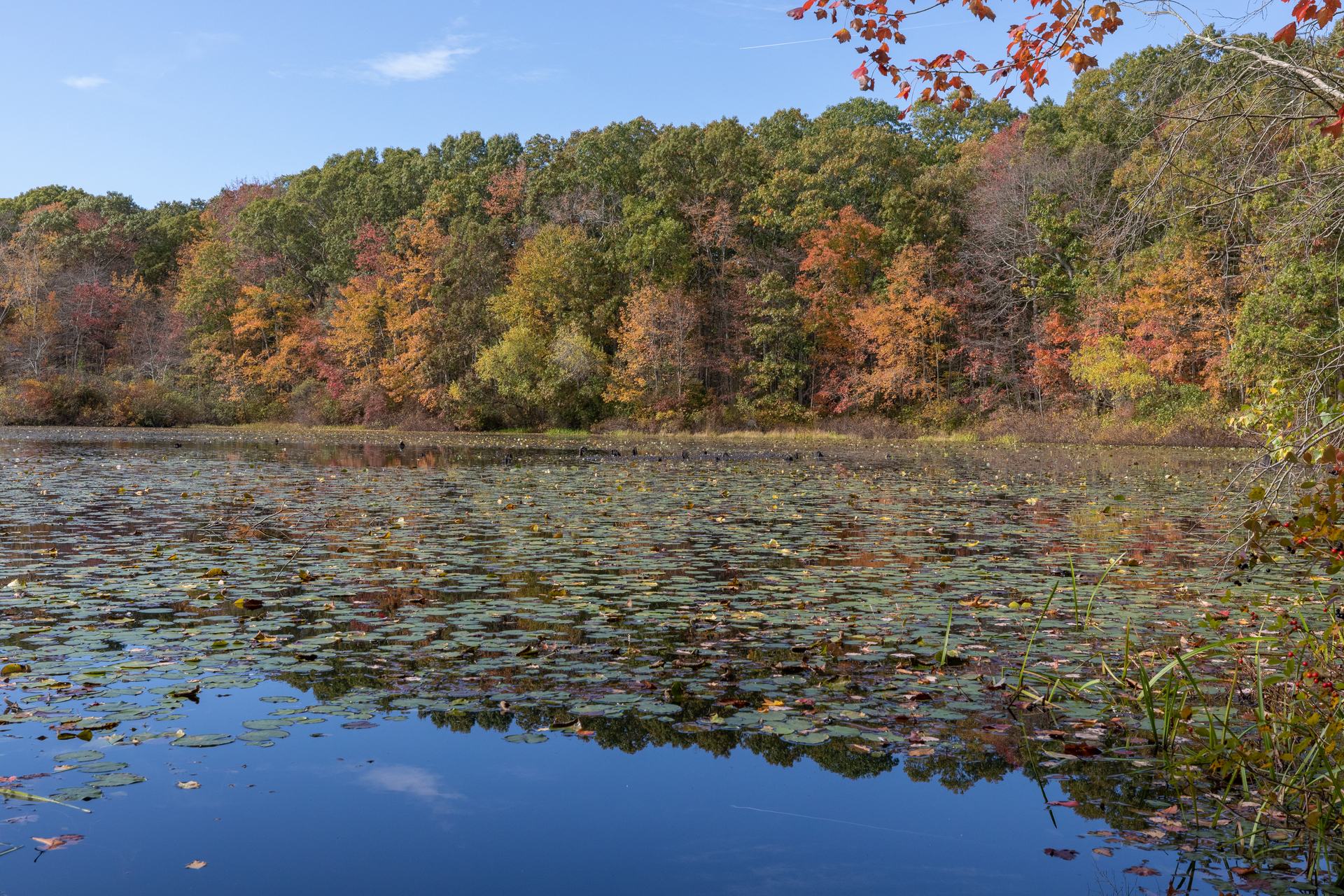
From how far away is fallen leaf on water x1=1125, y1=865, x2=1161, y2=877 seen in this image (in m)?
3.02

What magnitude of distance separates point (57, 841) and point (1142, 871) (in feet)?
11.1

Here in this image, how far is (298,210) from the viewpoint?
56.5 metres

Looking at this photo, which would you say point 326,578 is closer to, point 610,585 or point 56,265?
point 610,585

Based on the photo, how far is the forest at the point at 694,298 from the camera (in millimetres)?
36250

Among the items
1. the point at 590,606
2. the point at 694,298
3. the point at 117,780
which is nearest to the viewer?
the point at 117,780

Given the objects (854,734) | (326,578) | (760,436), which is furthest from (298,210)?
(854,734)

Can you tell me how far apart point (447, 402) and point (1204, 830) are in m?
46.1

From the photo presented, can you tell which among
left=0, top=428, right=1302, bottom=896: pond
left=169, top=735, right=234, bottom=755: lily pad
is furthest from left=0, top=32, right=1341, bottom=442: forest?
left=169, top=735, right=234, bottom=755: lily pad

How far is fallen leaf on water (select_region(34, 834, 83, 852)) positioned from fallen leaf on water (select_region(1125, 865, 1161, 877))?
3.30m

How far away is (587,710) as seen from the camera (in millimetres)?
4426

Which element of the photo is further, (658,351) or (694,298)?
(694,298)

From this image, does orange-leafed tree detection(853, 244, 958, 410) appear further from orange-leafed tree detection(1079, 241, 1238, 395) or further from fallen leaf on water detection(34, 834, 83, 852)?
fallen leaf on water detection(34, 834, 83, 852)

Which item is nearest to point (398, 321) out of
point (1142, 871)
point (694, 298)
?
point (694, 298)

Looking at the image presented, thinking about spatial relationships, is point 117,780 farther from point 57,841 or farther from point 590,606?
point 590,606
